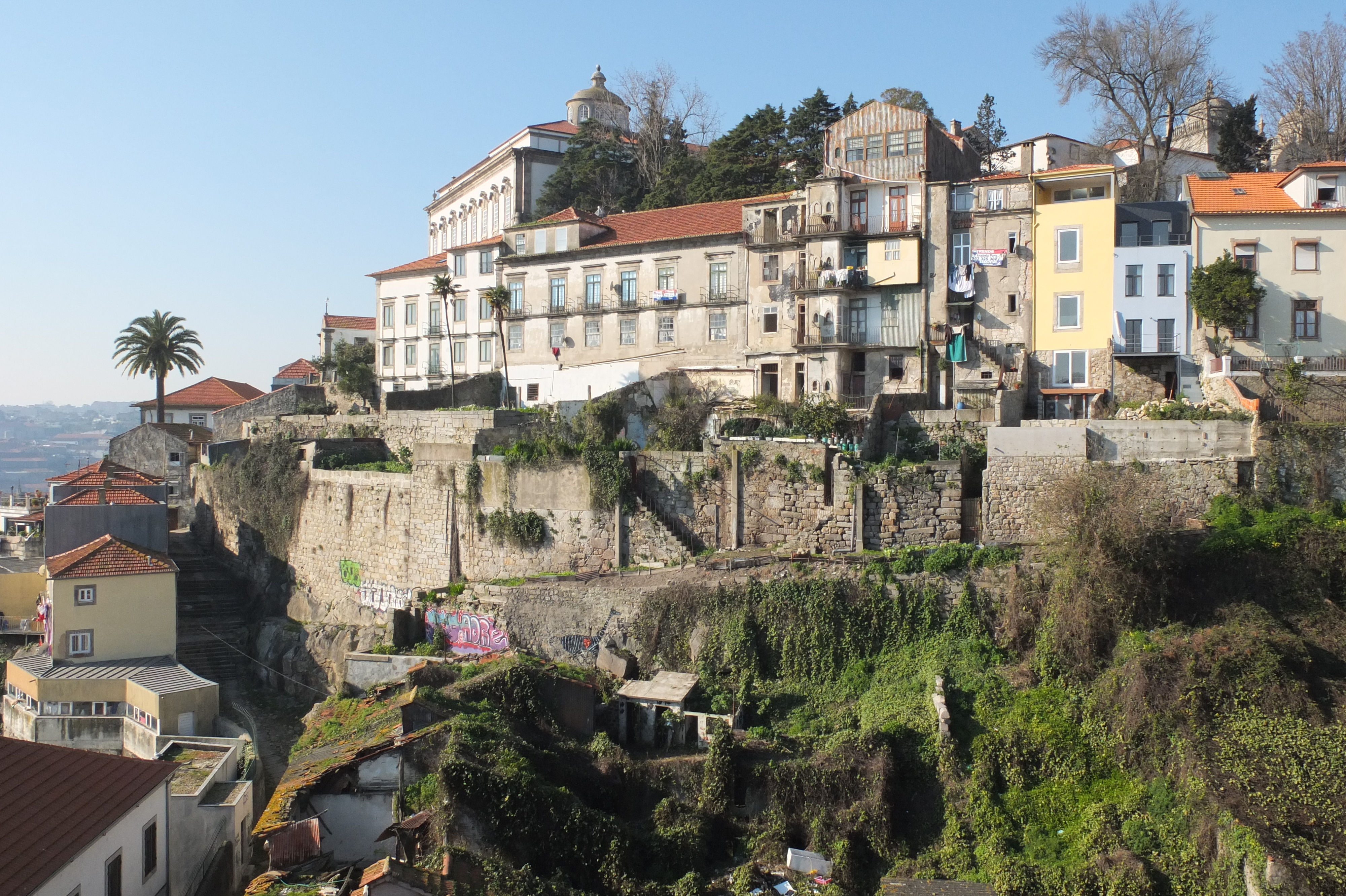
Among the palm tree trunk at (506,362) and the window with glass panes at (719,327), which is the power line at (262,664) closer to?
the palm tree trunk at (506,362)

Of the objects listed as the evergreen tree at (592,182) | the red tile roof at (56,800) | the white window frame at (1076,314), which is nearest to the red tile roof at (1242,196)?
the white window frame at (1076,314)

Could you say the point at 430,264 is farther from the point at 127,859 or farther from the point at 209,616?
the point at 127,859

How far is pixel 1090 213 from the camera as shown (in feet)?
103

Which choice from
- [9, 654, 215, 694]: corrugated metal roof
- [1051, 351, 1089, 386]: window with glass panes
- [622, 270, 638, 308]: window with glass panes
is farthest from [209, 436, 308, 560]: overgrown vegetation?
[1051, 351, 1089, 386]: window with glass panes

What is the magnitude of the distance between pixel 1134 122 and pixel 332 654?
120 ft

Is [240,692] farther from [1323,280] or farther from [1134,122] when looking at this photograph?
[1134,122]

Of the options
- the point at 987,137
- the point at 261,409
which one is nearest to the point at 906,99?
the point at 987,137

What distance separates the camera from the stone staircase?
3409 cm

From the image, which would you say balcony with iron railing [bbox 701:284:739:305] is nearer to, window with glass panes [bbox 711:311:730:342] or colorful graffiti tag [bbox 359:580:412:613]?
window with glass panes [bbox 711:311:730:342]

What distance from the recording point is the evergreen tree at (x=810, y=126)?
4744 cm

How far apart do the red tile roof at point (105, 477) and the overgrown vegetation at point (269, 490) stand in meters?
2.77

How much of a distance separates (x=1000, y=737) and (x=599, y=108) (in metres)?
50.6

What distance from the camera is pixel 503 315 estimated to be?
1613 inches

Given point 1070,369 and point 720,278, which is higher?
point 720,278
